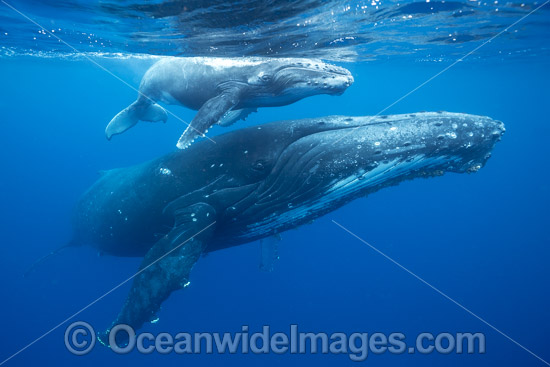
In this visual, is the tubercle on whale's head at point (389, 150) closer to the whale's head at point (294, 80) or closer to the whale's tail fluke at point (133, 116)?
the whale's head at point (294, 80)

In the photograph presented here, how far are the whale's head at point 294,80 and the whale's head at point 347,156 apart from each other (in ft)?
2.87

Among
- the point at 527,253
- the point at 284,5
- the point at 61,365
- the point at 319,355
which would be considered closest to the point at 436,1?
the point at 284,5

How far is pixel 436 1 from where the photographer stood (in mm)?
12297

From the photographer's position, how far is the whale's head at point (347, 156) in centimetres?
482

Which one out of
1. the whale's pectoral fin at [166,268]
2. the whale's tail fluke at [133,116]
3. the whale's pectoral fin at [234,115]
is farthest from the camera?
the whale's tail fluke at [133,116]

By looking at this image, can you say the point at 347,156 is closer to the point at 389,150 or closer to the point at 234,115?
the point at 389,150

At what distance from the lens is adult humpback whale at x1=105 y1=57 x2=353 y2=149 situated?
6656mm

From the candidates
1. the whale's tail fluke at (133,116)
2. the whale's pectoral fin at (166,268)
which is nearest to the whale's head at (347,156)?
the whale's pectoral fin at (166,268)

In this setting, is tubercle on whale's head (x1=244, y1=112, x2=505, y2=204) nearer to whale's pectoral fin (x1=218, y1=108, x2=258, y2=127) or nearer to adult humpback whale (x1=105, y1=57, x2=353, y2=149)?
adult humpback whale (x1=105, y1=57, x2=353, y2=149)

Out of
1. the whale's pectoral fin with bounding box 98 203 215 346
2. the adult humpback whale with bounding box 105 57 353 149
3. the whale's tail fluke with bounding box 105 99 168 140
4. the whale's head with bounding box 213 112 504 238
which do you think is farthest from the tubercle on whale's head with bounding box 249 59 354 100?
the whale's tail fluke with bounding box 105 99 168 140

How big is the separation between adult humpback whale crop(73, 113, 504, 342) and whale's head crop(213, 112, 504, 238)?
16 millimetres

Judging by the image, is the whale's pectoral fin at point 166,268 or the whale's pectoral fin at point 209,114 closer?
the whale's pectoral fin at point 166,268

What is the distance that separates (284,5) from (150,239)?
753cm

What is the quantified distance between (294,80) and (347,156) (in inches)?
97.9
